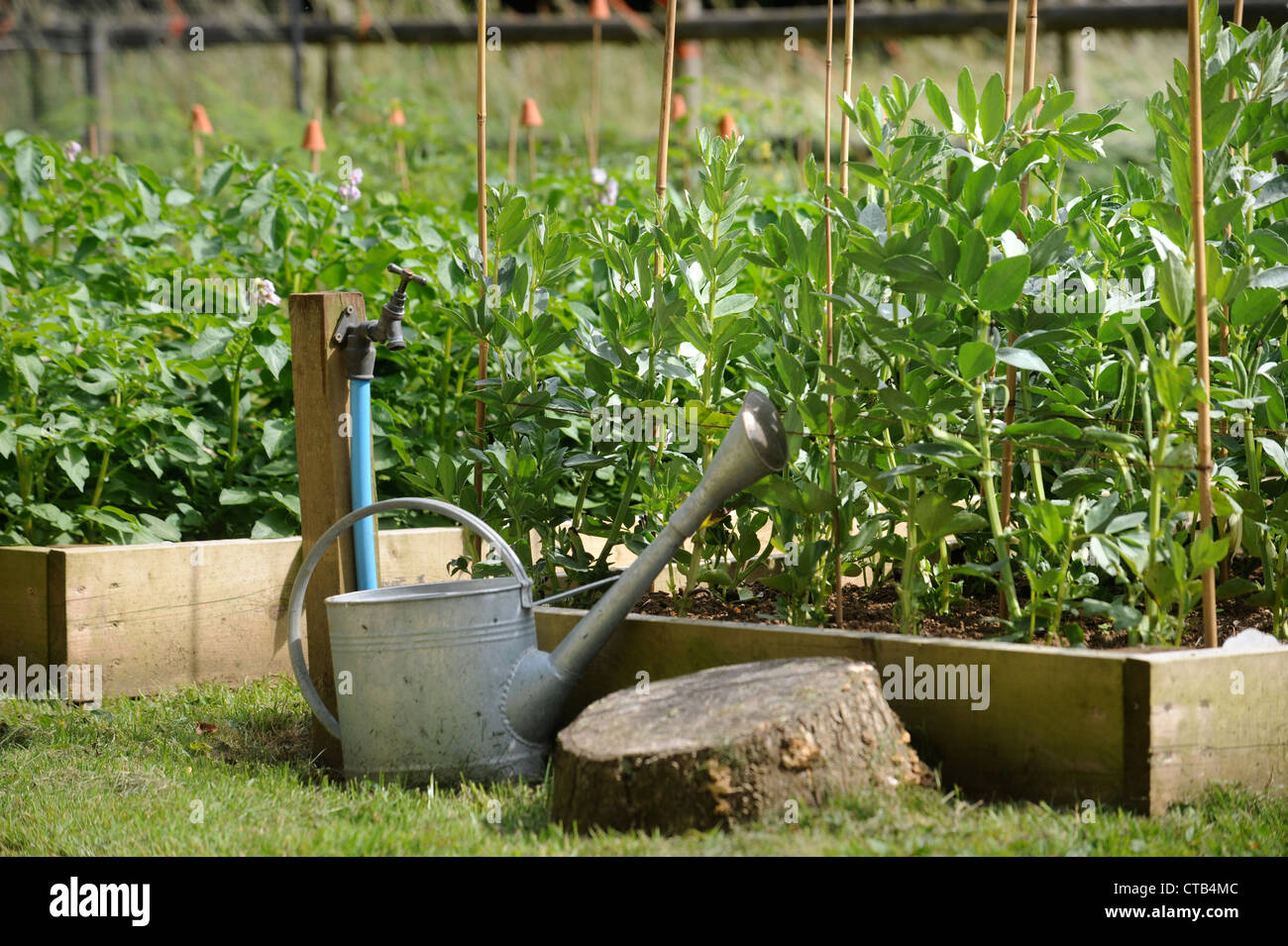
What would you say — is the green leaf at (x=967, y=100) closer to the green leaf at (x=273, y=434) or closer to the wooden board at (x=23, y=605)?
the green leaf at (x=273, y=434)

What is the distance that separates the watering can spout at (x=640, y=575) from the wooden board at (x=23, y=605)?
1313 millimetres

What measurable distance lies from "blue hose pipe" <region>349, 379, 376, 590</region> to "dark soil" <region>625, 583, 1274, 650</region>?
57 centimetres

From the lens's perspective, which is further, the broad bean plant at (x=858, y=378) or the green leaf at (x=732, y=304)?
the green leaf at (x=732, y=304)

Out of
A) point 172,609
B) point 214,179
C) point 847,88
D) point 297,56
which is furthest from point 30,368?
point 297,56

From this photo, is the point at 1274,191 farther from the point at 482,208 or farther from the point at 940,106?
the point at 482,208

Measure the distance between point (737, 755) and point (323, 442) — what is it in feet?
3.81

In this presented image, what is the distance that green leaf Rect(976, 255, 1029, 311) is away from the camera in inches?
82.8

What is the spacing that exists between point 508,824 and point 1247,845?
110 cm

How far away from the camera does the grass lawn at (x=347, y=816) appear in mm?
1865

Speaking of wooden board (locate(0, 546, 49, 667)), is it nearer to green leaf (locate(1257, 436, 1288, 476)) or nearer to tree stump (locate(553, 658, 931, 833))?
tree stump (locate(553, 658, 931, 833))

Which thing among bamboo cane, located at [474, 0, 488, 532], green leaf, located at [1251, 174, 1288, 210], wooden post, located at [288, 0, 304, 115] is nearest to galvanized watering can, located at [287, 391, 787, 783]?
bamboo cane, located at [474, 0, 488, 532]

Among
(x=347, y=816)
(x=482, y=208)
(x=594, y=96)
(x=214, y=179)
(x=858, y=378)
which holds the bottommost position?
(x=347, y=816)

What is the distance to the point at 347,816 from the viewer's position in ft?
7.10

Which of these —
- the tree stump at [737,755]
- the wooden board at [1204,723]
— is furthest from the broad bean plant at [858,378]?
the tree stump at [737,755]
